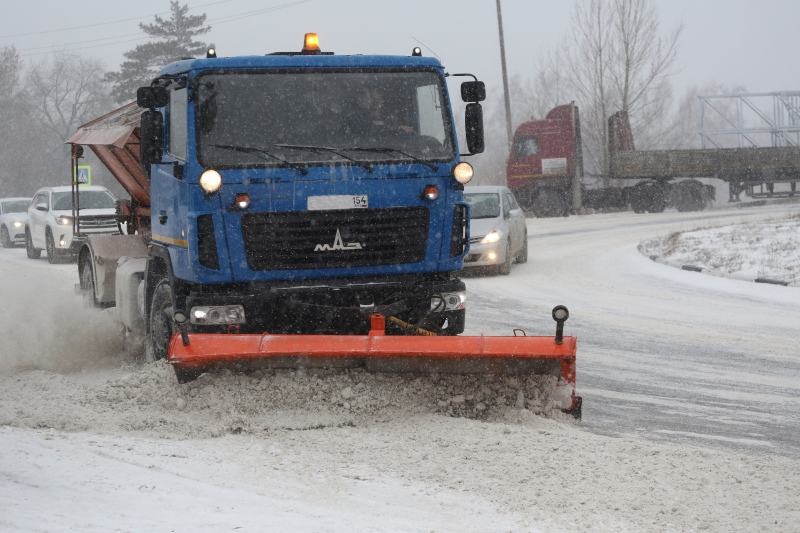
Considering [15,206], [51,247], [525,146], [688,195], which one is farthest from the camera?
[688,195]

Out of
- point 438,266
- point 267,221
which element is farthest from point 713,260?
point 267,221

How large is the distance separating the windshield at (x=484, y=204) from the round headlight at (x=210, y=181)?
33.1ft

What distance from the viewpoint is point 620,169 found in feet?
115

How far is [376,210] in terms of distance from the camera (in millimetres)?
6547

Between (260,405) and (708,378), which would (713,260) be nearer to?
(708,378)

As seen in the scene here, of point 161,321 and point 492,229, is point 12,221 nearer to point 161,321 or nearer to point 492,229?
point 492,229

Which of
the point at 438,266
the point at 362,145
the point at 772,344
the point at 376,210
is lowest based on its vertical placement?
the point at 772,344

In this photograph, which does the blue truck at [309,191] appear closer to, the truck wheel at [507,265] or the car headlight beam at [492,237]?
the car headlight beam at [492,237]

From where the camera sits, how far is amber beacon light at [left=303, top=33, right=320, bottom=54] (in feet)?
23.6

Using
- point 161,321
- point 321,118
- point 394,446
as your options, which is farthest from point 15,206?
point 394,446

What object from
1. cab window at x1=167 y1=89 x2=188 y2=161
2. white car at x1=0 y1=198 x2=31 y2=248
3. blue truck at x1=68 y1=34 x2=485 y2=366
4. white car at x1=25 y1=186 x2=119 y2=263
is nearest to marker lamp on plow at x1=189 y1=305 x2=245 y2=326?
blue truck at x1=68 y1=34 x2=485 y2=366

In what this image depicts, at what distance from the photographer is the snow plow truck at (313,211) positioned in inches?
232

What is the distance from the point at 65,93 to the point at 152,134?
64527mm

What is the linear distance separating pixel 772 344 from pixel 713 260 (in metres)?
7.53
